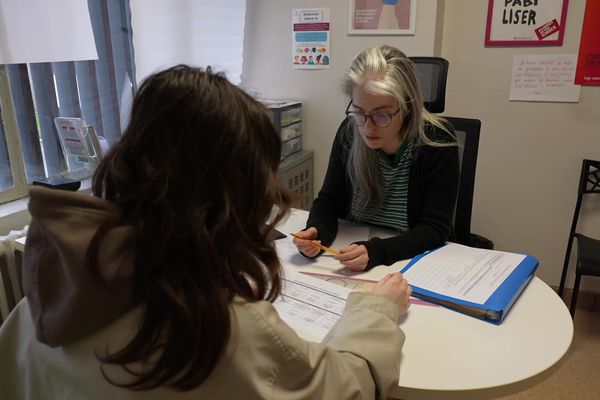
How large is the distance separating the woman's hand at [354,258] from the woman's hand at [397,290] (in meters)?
0.17

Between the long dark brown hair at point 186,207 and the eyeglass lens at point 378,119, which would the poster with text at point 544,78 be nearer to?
the eyeglass lens at point 378,119

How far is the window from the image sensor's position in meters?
1.71

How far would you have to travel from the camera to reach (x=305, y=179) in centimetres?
267

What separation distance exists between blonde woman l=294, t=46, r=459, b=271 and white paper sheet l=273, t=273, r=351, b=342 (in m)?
0.18

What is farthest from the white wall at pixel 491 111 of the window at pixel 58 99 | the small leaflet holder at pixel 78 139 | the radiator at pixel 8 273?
the radiator at pixel 8 273

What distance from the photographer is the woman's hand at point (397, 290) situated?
1.02 m

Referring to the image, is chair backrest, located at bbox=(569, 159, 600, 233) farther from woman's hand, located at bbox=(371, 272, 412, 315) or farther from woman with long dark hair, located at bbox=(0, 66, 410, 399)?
woman with long dark hair, located at bbox=(0, 66, 410, 399)

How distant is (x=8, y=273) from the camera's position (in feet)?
4.93

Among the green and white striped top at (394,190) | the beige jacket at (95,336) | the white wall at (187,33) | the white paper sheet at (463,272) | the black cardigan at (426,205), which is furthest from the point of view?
the white wall at (187,33)

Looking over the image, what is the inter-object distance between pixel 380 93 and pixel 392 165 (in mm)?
253

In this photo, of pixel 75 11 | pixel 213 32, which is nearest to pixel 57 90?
pixel 75 11

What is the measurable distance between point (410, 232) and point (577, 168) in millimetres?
1472

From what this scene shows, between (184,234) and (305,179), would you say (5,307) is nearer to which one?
(184,234)

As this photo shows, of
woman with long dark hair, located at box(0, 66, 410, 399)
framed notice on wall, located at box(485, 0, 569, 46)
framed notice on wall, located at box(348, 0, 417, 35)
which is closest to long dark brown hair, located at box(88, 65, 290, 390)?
woman with long dark hair, located at box(0, 66, 410, 399)
